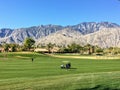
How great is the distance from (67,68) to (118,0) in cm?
2749

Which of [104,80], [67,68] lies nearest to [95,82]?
[104,80]

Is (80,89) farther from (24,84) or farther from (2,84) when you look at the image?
(2,84)

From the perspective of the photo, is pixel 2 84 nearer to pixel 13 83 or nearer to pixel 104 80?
pixel 13 83

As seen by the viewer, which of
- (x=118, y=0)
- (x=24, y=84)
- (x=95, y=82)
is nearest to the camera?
(x=118, y=0)

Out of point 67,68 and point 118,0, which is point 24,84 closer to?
point 118,0

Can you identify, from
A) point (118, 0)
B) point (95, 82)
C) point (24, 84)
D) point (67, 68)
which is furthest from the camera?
point (67, 68)

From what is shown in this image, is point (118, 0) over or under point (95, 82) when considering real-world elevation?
over

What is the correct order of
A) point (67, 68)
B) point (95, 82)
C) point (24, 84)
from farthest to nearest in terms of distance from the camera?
point (67, 68) → point (95, 82) → point (24, 84)

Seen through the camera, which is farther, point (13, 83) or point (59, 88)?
point (13, 83)

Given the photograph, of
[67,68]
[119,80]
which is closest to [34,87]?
[119,80]

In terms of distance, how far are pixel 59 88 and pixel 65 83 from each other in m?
2.23

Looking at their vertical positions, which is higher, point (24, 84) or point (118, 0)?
point (118, 0)

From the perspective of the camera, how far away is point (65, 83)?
86.4 ft

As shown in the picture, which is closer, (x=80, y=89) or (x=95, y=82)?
(x=80, y=89)
